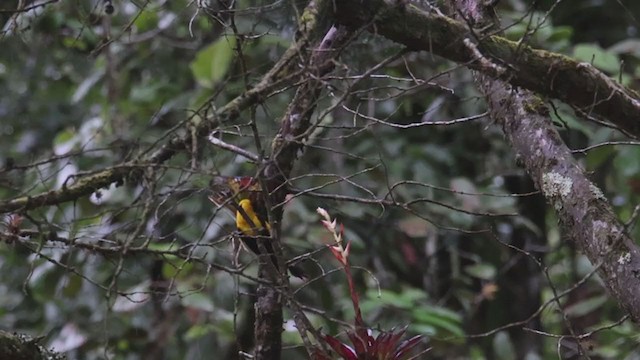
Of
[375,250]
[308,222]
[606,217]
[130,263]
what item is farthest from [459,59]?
[130,263]

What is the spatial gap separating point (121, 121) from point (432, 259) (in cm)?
105

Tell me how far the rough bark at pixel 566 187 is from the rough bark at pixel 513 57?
2.3 inches

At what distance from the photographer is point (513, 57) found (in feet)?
3.21

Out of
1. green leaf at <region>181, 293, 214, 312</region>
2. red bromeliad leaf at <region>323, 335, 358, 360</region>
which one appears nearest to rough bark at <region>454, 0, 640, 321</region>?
red bromeliad leaf at <region>323, 335, 358, 360</region>

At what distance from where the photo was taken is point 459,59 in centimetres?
101

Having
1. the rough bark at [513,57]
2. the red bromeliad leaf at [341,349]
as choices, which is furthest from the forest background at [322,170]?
the red bromeliad leaf at [341,349]

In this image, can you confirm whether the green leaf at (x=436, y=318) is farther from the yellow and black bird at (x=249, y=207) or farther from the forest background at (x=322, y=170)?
the yellow and black bird at (x=249, y=207)

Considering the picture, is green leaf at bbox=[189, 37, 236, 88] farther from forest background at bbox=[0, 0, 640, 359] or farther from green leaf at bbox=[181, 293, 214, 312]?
green leaf at bbox=[181, 293, 214, 312]

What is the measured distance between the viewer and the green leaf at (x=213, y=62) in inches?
79.5

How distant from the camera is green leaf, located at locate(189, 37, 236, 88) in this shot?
2.02 m

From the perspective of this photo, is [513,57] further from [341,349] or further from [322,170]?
[322,170]

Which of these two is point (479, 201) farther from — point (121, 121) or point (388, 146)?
point (121, 121)

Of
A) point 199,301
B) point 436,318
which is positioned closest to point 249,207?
point 199,301

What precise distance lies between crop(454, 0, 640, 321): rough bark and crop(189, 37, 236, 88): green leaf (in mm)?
937
